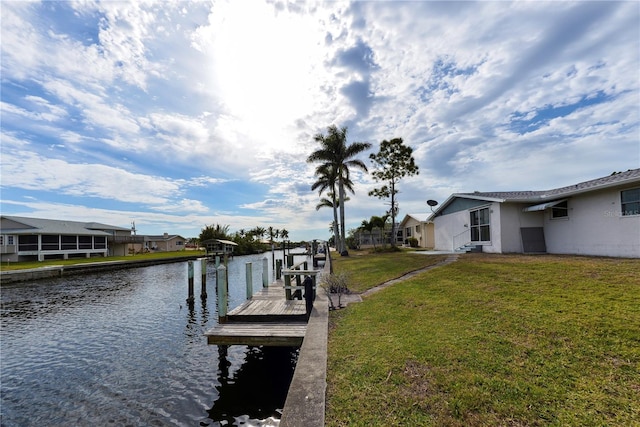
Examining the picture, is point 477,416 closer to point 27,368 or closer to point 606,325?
point 606,325

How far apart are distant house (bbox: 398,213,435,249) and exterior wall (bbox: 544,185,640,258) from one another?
13.0m

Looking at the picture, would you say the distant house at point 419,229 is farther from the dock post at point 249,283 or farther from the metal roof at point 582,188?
the dock post at point 249,283

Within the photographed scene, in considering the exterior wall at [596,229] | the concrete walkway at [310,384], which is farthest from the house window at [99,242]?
the exterior wall at [596,229]

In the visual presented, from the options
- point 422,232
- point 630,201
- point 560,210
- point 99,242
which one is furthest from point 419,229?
point 99,242

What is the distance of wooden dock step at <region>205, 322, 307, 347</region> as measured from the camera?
21.0ft

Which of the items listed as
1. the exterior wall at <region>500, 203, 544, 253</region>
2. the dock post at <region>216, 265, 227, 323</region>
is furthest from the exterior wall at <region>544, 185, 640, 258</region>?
the dock post at <region>216, 265, 227, 323</region>

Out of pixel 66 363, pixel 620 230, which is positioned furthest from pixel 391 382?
pixel 620 230

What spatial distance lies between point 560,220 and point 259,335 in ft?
52.8

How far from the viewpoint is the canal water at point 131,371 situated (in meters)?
5.36

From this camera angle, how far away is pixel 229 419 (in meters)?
5.10

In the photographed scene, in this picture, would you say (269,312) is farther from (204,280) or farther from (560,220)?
(560,220)

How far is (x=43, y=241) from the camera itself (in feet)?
106

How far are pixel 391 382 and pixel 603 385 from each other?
2.53 metres

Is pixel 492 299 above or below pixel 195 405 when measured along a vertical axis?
above
